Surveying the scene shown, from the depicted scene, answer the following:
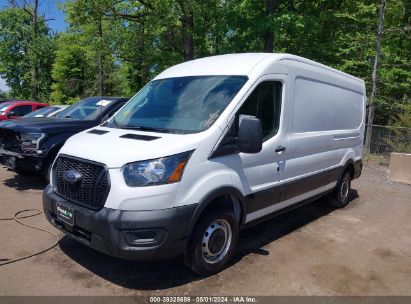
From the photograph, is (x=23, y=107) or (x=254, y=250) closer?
(x=254, y=250)

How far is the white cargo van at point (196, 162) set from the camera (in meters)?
3.60

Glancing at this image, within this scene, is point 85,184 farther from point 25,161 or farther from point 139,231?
point 25,161

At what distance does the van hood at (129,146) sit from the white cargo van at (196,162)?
0.04ft

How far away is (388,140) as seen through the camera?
12.8 metres

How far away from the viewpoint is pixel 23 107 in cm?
1555

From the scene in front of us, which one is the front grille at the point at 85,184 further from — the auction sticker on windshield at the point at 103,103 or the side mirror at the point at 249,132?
the auction sticker on windshield at the point at 103,103

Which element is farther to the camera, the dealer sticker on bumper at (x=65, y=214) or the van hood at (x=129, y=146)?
the dealer sticker on bumper at (x=65, y=214)

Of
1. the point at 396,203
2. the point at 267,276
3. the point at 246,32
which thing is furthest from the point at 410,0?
the point at 267,276

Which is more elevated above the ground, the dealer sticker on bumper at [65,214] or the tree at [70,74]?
the tree at [70,74]

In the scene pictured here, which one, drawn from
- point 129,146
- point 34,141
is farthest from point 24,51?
point 129,146

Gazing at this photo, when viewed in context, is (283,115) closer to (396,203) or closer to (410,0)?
(396,203)

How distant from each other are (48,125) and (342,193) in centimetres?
547

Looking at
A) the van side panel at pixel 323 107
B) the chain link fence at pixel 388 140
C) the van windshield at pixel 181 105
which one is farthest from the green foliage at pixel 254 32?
the van windshield at pixel 181 105

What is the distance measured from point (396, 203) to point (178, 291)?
5699 millimetres
